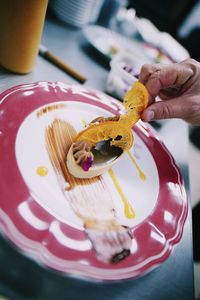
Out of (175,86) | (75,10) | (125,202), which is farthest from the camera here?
(75,10)

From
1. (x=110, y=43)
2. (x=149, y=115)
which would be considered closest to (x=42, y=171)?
(x=149, y=115)

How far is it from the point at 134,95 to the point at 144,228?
0.97 feet

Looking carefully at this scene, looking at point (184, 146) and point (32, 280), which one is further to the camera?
point (184, 146)

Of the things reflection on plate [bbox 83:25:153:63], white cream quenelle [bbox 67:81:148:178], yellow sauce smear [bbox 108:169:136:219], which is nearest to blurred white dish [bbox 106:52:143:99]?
reflection on plate [bbox 83:25:153:63]

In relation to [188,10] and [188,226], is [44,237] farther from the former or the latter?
[188,10]

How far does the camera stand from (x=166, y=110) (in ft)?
2.14

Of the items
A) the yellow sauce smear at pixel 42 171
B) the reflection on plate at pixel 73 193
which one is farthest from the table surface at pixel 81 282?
the yellow sauce smear at pixel 42 171

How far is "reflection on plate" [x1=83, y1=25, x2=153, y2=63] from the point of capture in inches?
36.9

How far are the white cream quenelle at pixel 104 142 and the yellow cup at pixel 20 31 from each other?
0.24m

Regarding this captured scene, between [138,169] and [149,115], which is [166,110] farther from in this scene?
[138,169]

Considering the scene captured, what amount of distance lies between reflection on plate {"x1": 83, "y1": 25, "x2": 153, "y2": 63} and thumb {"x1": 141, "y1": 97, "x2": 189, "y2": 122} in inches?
12.8

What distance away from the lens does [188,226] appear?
613 millimetres

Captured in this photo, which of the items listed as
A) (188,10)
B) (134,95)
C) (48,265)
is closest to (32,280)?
(48,265)

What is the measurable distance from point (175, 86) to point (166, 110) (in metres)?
0.13
